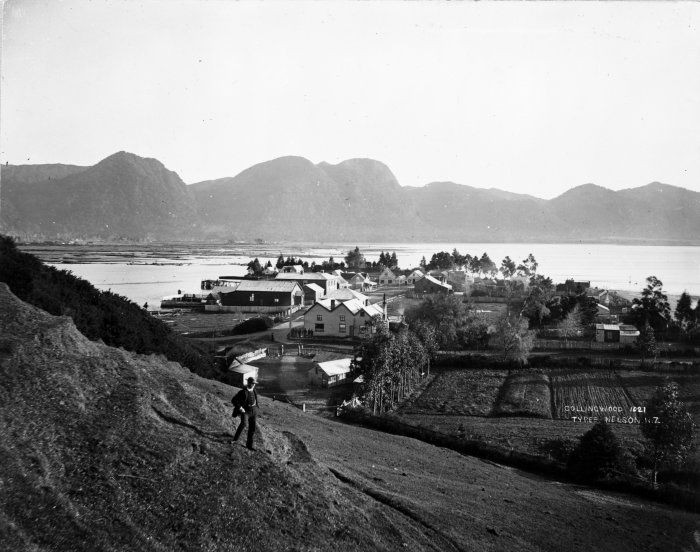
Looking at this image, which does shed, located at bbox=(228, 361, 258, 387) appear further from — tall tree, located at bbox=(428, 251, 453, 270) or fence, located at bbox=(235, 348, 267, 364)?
tall tree, located at bbox=(428, 251, 453, 270)

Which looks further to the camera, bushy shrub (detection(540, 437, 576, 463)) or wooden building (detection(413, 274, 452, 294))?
wooden building (detection(413, 274, 452, 294))

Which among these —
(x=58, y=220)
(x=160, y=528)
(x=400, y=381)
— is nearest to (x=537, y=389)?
(x=400, y=381)

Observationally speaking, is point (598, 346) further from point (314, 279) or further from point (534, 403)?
point (314, 279)

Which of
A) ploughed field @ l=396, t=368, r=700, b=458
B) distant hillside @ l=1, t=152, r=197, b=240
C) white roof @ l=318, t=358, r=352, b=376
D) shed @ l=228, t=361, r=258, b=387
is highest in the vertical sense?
distant hillside @ l=1, t=152, r=197, b=240

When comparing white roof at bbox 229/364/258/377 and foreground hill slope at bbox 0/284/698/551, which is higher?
foreground hill slope at bbox 0/284/698/551

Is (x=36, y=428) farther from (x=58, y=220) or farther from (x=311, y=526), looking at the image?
(x=58, y=220)

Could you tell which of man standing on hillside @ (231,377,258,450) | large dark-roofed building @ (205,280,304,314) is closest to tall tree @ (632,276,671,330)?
large dark-roofed building @ (205,280,304,314)
